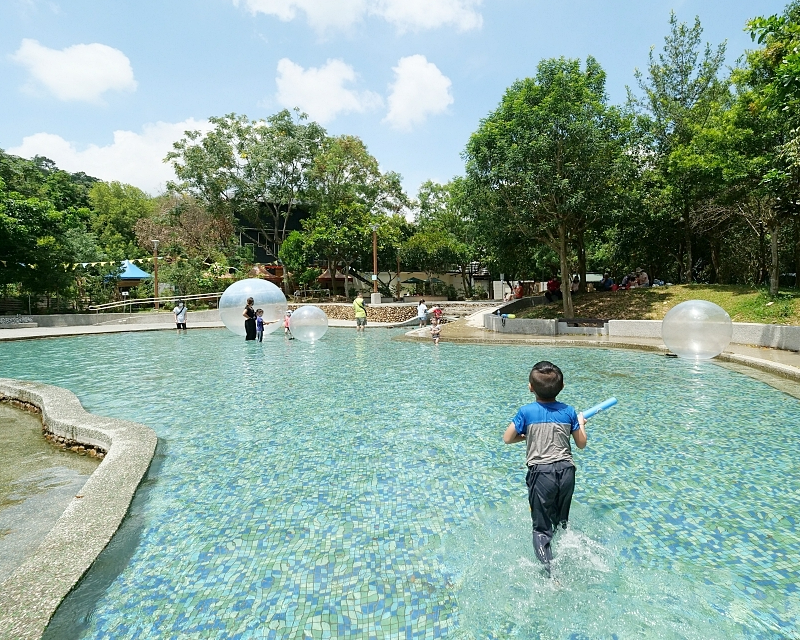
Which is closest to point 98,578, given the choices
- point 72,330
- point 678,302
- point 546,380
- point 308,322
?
point 546,380

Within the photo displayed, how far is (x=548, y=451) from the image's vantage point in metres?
3.40

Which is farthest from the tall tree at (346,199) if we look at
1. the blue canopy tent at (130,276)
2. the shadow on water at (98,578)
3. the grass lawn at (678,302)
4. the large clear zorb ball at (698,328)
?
the shadow on water at (98,578)

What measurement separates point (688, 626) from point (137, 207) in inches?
2565

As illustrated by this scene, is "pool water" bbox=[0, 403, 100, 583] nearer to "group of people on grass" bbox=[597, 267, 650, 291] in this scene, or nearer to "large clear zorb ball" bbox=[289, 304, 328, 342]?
"large clear zorb ball" bbox=[289, 304, 328, 342]

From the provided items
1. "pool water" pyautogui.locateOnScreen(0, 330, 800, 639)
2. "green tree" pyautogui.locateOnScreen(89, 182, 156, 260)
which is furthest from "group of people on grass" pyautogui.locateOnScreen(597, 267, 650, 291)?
"green tree" pyautogui.locateOnScreen(89, 182, 156, 260)

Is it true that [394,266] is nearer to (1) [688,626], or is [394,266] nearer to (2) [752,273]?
(2) [752,273]

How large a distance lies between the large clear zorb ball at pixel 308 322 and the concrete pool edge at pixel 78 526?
9218 millimetres

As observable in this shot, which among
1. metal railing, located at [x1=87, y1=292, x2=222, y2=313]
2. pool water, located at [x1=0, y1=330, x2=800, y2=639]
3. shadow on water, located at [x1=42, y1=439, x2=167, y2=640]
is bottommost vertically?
pool water, located at [x1=0, y1=330, x2=800, y2=639]

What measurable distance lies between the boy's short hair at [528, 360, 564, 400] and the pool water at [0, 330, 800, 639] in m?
1.26

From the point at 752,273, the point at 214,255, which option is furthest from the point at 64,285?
the point at 752,273

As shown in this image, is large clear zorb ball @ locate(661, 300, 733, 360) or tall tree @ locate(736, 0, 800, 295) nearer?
tall tree @ locate(736, 0, 800, 295)

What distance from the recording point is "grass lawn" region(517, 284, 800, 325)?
17.1m

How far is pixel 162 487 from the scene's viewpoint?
5223 millimetres

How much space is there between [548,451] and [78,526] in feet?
11.9
